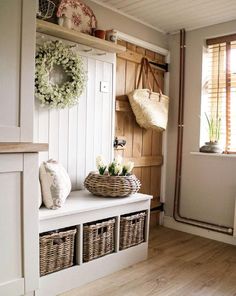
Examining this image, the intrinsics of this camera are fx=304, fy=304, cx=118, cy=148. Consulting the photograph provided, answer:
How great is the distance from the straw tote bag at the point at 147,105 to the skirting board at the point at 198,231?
1.13 meters

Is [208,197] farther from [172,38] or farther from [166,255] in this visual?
[172,38]

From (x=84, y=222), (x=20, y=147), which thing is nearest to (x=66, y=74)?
(x=20, y=147)

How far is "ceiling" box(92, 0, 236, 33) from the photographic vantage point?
272cm

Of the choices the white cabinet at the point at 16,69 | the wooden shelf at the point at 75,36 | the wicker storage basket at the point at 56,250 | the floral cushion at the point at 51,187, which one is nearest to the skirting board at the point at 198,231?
the wicker storage basket at the point at 56,250

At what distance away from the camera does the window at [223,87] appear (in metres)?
3.10

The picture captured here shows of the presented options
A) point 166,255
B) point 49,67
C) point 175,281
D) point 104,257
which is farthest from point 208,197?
point 49,67

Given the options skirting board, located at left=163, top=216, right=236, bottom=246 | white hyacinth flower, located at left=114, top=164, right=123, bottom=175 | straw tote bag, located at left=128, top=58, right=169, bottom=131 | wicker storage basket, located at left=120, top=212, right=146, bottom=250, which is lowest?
skirting board, located at left=163, top=216, right=236, bottom=246

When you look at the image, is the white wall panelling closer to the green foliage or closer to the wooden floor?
the wooden floor

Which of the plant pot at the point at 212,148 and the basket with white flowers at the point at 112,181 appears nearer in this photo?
the basket with white flowers at the point at 112,181

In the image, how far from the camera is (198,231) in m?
3.29

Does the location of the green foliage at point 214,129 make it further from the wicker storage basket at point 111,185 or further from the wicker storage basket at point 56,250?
the wicker storage basket at point 56,250

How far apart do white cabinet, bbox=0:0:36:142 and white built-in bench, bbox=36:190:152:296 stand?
57 cm

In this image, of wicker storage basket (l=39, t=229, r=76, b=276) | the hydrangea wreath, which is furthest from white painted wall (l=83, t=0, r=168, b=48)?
wicker storage basket (l=39, t=229, r=76, b=276)

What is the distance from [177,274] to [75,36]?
2011mm
